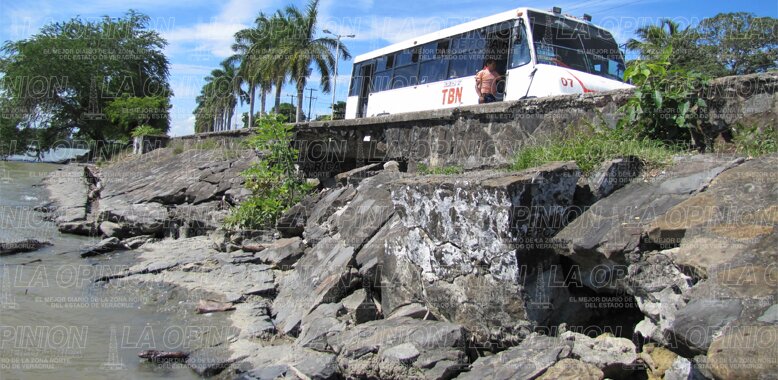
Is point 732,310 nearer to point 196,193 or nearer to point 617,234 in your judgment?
point 617,234

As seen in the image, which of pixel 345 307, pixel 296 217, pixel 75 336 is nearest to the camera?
pixel 345 307

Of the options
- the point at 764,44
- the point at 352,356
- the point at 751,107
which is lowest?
the point at 352,356

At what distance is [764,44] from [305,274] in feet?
81.4

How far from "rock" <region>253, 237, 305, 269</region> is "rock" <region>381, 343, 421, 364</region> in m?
4.34

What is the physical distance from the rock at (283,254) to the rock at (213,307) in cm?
138

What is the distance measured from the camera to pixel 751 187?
4.36 meters

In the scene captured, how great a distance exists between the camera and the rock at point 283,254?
8.99 metres

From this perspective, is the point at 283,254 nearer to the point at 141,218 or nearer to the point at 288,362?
the point at 288,362

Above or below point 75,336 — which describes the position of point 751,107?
above

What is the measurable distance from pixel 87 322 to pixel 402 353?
4950 mm

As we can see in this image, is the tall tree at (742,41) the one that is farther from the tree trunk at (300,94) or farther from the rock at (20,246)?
the rock at (20,246)

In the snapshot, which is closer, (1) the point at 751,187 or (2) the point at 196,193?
(1) the point at 751,187

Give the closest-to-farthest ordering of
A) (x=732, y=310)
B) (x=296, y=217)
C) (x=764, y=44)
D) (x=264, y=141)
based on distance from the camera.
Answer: (x=732, y=310)
(x=296, y=217)
(x=264, y=141)
(x=764, y=44)

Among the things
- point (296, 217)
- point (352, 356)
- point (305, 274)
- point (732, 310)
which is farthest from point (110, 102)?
point (732, 310)
